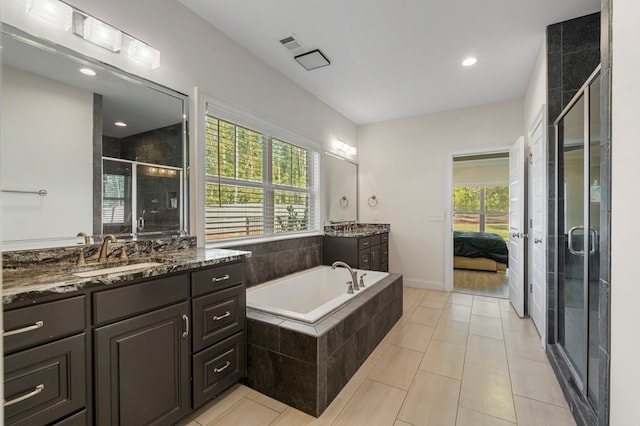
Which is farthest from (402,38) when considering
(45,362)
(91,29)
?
(45,362)

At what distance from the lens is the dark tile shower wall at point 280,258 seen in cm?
294

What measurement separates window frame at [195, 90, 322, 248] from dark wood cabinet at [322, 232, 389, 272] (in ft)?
0.89

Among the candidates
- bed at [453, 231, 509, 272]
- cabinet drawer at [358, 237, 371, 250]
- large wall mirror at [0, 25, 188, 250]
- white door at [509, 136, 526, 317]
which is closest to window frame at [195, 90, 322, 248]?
large wall mirror at [0, 25, 188, 250]

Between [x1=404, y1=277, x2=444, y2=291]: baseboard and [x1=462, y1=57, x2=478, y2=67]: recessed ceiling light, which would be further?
[x1=404, y1=277, x2=444, y2=291]: baseboard

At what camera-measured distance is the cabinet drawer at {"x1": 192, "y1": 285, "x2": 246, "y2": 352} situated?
1.77 m

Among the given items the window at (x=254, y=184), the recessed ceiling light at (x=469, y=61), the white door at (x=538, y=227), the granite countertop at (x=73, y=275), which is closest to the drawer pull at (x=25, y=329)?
the granite countertop at (x=73, y=275)

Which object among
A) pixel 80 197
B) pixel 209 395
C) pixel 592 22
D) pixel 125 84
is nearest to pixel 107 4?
pixel 125 84

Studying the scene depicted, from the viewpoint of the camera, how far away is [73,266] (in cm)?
165

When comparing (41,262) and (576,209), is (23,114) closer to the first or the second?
(41,262)

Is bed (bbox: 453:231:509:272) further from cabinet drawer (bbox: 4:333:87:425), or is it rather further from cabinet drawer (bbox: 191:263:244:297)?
cabinet drawer (bbox: 4:333:87:425)

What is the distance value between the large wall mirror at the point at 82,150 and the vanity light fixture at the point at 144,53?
12cm

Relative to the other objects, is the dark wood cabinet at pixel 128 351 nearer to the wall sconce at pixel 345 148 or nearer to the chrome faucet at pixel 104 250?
the chrome faucet at pixel 104 250

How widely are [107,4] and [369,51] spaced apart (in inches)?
79.1

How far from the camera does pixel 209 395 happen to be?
5.98 feet
